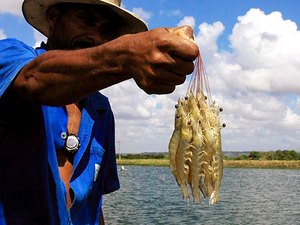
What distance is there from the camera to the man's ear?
267 cm

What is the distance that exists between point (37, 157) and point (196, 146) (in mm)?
1396

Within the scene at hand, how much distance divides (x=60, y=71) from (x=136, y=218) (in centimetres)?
2348

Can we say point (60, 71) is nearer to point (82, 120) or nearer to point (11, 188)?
point (11, 188)

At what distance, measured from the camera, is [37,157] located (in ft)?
6.97

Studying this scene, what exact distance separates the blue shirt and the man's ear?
234 millimetres

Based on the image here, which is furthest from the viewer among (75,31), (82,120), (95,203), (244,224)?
(244,224)

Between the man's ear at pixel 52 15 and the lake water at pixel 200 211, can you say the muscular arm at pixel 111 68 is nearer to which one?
the man's ear at pixel 52 15

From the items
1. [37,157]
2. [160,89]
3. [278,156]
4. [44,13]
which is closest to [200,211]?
[44,13]

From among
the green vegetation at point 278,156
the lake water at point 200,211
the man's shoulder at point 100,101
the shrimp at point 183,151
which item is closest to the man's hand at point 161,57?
the man's shoulder at point 100,101

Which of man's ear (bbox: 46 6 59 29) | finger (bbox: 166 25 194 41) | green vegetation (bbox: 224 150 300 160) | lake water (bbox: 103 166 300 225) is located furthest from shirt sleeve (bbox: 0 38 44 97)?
green vegetation (bbox: 224 150 300 160)

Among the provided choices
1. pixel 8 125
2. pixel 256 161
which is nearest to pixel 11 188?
pixel 8 125

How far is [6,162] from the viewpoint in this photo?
2115 mm

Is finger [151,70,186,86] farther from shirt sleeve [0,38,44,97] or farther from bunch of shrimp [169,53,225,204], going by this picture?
bunch of shrimp [169,53,225,204]

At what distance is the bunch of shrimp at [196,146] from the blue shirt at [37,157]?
0.61m
